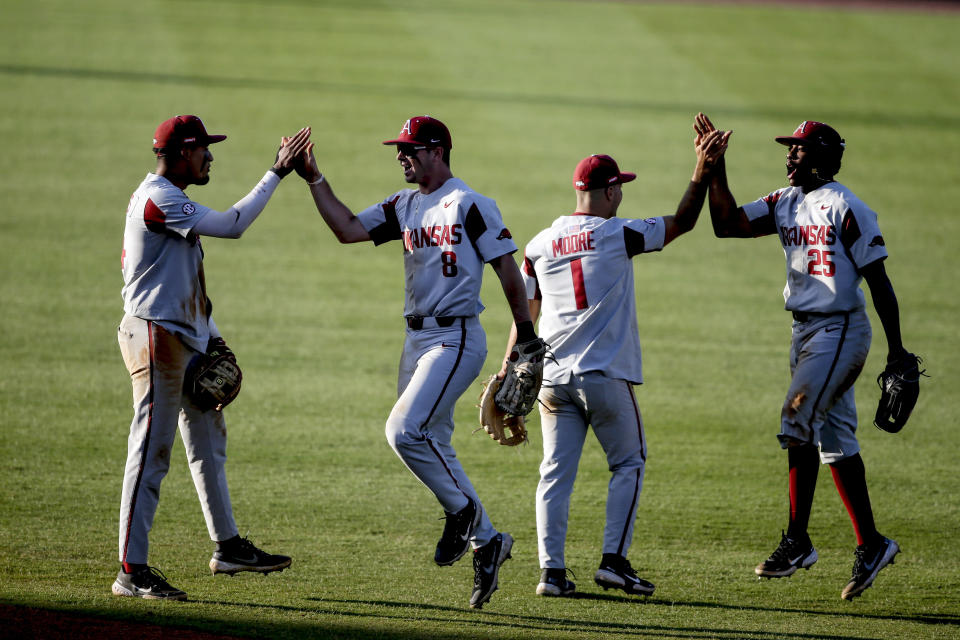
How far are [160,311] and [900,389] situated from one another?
11.9ft

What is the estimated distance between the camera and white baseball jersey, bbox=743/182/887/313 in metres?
5.84

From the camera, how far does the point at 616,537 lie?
18.6 ft

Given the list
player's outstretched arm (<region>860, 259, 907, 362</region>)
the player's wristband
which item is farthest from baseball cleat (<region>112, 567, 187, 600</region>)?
player's outstretched arm (<region>860, 259, 907, 362</region>)

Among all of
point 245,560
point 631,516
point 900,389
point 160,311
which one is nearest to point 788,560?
point 631,516

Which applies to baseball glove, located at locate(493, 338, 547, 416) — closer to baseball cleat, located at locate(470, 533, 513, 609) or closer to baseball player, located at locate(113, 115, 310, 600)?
baseball cleat, located at locate(470, 533, 513, 609)

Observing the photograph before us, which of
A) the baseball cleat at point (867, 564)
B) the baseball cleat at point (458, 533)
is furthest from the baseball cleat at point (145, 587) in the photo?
the baseball cleat at point (867, 564)

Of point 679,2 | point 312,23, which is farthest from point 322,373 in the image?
point 679,2

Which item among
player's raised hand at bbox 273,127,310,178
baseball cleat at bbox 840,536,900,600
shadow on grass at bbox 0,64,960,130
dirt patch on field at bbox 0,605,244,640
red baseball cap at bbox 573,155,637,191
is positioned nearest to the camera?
dirt patch on field at bbox 0,605,244,640

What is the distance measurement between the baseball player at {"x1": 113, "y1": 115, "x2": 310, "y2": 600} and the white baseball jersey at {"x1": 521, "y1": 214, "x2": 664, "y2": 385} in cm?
147

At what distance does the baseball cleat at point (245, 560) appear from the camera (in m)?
5.78

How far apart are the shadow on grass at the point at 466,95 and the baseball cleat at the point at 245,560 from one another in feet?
48.8

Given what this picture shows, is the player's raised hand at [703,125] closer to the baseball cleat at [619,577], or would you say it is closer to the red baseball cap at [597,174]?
the red baseball cap at [597,174]

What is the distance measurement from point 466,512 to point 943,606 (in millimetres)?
2437

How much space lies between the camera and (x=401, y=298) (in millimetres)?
12461
